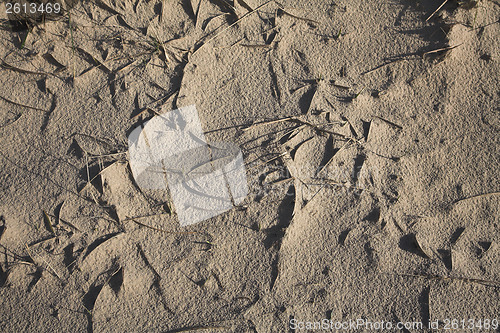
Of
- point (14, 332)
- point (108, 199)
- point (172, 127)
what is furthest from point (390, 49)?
point (14, 332)

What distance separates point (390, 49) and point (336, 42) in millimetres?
236

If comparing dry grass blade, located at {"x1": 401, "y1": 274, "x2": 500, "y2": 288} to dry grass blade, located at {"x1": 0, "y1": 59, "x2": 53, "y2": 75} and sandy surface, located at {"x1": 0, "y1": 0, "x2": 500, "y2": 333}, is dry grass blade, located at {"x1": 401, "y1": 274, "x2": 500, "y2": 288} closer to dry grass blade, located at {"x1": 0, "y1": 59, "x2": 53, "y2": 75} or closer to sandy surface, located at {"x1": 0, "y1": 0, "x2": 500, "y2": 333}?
sandy surface, located at {"x1": 0, "y1": 0, "x2": 500, "y2": 333}

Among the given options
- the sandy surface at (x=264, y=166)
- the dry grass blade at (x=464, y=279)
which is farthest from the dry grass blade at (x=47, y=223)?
the dry grass blade at (x=464, y=279)

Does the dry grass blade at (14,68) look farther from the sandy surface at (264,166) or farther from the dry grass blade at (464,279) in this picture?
the dry grass blade at (464,279)

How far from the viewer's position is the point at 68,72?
162cm

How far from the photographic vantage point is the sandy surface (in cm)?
147

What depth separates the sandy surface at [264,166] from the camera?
4.84 feet

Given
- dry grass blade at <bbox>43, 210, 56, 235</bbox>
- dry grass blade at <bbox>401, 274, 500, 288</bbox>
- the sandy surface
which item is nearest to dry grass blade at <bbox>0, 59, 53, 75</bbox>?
the sandy surface

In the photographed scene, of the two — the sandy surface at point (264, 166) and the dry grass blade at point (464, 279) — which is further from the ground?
the sandy surface at point (264, 166)

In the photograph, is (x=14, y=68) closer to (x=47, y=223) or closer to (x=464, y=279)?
(x=47, y=223)

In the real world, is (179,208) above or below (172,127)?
below

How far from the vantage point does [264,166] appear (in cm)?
154

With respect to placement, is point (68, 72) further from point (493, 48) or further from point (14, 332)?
point (493, 48)

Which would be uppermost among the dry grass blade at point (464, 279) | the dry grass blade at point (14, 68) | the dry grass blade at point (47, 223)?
the dry grass blade at point (14, 68)
